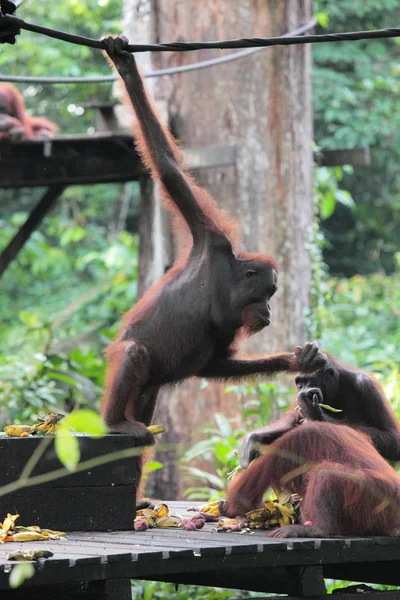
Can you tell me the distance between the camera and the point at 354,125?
12.3 metres

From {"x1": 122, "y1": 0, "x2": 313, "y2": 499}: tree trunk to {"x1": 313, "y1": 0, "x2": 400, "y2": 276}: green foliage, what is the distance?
198 inches

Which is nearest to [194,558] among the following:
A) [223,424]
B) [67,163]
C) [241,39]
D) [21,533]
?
[21,533]

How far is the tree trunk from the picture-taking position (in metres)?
6.48

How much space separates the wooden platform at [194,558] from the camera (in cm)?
270

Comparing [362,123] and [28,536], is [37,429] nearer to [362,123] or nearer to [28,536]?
[28,536]

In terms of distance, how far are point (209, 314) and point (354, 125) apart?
891 centimetres

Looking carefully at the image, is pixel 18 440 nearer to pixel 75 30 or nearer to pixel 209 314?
pixel 209 314

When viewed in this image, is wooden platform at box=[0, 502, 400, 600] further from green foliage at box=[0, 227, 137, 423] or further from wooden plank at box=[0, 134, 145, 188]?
wooden plank at box=[0, 134, 145, 188]

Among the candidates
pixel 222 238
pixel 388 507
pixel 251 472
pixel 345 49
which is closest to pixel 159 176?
pixel 222 238

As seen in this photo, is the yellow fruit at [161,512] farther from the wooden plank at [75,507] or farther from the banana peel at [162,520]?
the wooden plank at [75,507]

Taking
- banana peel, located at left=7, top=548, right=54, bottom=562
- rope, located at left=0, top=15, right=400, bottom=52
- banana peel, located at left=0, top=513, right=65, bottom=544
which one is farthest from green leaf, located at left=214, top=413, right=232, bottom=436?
banana peel, located at left=7, top=548, right=54, bottom=562

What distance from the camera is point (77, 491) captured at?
3391mm

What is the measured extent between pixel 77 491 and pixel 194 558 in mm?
658

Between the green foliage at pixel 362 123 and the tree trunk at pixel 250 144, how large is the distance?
504 centimetres
